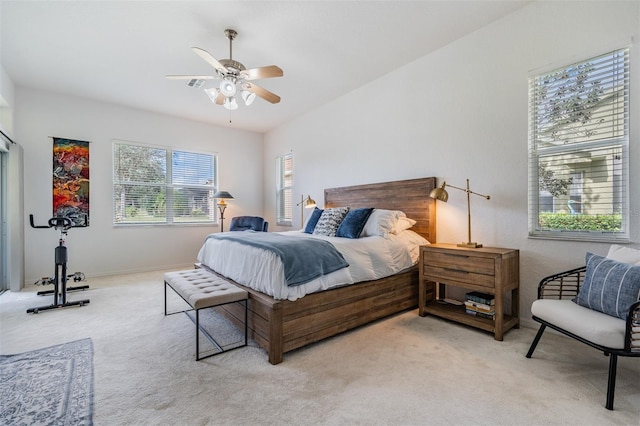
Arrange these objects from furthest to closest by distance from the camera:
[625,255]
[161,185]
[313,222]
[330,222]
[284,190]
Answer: [284,190] < [161,185] < [313,222] < [330,222] < [625,255]

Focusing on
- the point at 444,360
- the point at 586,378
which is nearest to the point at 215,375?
the point at 444,360

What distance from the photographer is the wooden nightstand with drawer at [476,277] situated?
2.44 m

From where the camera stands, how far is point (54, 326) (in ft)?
9.27

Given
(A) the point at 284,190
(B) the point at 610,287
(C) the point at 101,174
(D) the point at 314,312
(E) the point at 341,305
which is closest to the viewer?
(B) the point at 610,287

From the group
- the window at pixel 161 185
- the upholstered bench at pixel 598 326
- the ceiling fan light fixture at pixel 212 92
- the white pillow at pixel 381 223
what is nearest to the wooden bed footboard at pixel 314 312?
the white pillow at pixel 381 223

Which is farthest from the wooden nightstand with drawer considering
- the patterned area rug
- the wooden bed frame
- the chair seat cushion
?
the patterned area rug

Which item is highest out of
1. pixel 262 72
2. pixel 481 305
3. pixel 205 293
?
pixel 262 72

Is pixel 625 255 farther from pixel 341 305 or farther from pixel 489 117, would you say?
pixel 341 305

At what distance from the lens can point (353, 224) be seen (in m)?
3.40

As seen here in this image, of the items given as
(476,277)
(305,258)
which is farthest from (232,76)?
(476,277)

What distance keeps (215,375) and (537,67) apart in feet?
12.1

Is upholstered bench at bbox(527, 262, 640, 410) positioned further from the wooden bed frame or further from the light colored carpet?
the wooden bed frame

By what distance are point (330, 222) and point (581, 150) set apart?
2.50 meters

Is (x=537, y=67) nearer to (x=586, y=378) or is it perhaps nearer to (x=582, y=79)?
(x=582, y=79)
